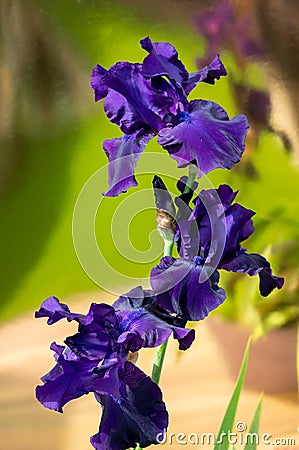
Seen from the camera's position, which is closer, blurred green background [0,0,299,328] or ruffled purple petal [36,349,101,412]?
ruffled purple petal [36,349,101,412]

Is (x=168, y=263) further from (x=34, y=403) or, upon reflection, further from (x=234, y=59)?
(x=34, y=403)

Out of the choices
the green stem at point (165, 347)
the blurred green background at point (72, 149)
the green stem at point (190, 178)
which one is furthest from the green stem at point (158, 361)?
the blurred green background at point (72, 149)

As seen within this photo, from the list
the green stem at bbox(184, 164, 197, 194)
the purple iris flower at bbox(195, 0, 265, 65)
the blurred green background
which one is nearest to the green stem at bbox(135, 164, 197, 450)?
the green stem at bbox(184, 164, 197, 194)

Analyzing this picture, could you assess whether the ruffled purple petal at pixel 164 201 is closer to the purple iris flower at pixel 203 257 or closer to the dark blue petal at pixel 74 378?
the purple iris flower at pixel 203 257

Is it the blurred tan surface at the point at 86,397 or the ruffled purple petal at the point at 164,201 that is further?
the blurred tan surface at the point at 86,397

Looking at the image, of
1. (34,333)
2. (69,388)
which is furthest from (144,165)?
(34,333)

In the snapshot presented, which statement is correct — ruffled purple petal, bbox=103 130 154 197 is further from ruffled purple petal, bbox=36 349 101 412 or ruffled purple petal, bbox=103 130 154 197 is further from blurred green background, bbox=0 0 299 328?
blurred green background, bbox=0 0 299 328
